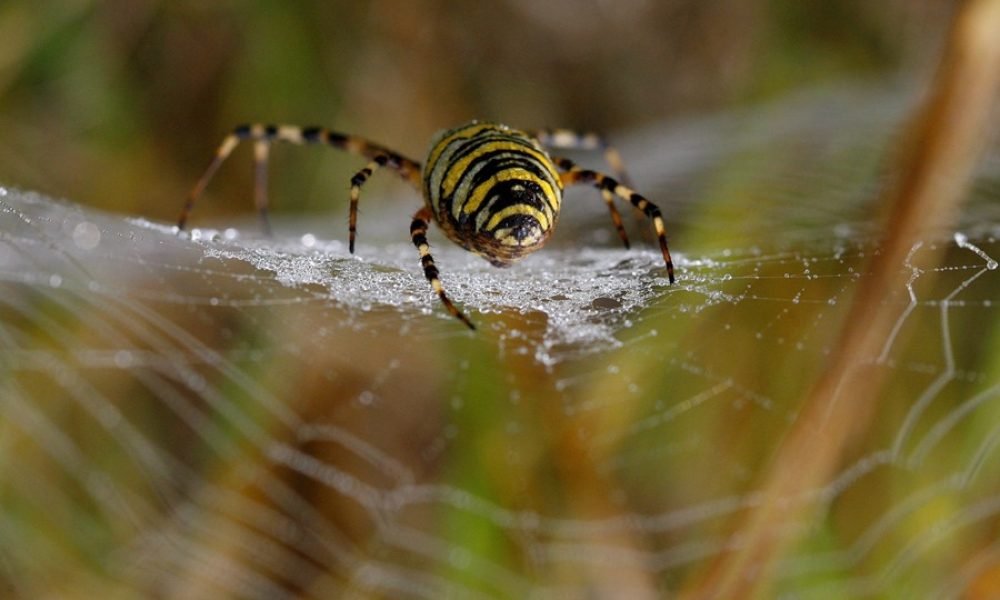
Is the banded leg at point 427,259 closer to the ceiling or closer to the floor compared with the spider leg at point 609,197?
closer to the floor

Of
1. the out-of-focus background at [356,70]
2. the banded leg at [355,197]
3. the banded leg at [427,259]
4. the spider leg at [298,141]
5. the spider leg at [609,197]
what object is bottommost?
the banded leg at [427,259]

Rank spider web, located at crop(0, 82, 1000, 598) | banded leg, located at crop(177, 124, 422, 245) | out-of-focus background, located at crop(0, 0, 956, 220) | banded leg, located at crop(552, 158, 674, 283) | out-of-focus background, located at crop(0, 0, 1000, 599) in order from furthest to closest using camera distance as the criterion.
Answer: out-of-focus background, located at crop(0, 0, 956, 220), banded leg, located at crop(177, 124, 422, 245), spider web, located at crop(0, 82, 1000, 598), out-of-focus background, located at crop(0, 0, 1000, 599), banded leg, located at crop(552, 158, 674, 283)

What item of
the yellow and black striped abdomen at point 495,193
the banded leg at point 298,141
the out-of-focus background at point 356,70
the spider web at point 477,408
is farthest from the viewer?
the out-of-focus background at point 356,70

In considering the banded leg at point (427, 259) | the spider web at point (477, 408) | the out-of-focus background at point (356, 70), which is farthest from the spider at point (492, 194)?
the out-of-focus background at point (356, 70)

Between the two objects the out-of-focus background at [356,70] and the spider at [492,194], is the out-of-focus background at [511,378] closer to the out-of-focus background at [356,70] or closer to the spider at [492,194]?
the out-of-focus background at [356,70]

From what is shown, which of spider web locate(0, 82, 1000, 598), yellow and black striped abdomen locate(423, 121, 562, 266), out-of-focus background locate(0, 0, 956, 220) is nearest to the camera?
yellow and black striped abdomen locate(423, 121, 562, 266)

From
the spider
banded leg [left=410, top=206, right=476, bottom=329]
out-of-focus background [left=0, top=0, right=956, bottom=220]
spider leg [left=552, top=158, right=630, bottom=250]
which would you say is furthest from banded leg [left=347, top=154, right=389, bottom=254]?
out-of-focus background [left=0, top=0, right=956, bottom=220]

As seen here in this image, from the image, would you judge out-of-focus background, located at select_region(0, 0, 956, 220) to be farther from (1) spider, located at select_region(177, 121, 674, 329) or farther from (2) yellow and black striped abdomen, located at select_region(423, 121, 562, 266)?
(2) yellow and black striped abdomen, located at select_region(423, 121, 562, 266)

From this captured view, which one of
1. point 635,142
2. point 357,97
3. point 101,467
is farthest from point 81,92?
point 635,142
